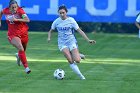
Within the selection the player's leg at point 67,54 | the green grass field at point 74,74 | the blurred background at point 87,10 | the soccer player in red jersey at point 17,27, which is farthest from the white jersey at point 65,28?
the blurred background at point 87,10

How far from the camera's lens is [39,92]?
1546 cm

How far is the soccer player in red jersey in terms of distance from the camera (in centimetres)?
1945

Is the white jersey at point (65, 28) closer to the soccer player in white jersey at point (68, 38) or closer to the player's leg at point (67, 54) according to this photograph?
the soccer player in white jersey at point (68, 38)

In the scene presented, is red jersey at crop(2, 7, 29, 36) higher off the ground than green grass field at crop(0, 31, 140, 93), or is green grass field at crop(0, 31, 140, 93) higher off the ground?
red jersey at crop(2, 7, 29, 36)

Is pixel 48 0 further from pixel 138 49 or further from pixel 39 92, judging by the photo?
pixel 39 92

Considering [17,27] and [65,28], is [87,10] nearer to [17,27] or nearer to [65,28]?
[17,27]

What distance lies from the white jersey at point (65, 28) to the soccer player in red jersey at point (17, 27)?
A: 3.89 feet

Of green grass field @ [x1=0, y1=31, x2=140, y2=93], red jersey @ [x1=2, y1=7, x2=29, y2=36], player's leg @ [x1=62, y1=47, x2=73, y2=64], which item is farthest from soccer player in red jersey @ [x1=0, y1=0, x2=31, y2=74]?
player's leg @ [x1=62, y1=47, x2=73, y2=64]

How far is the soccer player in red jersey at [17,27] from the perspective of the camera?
1945cm

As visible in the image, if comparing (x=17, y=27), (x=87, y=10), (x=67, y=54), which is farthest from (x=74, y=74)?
(x=87, y=10)

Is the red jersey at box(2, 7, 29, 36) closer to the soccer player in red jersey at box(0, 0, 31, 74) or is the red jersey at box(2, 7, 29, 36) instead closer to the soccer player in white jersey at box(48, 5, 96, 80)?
the soccer player in red jersey at box(0, 0, 31, 74)

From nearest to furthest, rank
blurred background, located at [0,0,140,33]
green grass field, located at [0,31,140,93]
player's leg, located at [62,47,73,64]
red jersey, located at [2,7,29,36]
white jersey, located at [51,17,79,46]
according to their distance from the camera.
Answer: green grass field, located at [0,31,140,93], player's leg, located at [62,47,73,64], white jersey, located at [51,17,79,46], red jersey, located at [2,7,29,36], blurred background, located at [0,0,140,33]

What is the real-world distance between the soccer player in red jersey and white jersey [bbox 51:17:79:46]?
3.89ft

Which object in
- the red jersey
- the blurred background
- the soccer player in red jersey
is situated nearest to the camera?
the soccer player in red jersey
